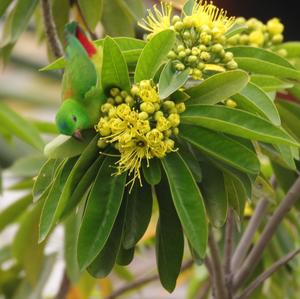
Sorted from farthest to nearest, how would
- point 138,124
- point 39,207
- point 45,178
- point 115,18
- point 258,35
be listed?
1. point 39,207
2. point 115,18
3. point 258,35
4. point 45,178
5. point 138,124

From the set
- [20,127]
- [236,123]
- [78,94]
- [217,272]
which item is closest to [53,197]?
[78,94]

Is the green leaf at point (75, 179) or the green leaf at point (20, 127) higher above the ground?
the green leaf at point (75, 179)

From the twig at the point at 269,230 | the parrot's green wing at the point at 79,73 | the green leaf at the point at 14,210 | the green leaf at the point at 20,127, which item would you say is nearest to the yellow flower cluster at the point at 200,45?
the parrot's green wing at the point at 79,73

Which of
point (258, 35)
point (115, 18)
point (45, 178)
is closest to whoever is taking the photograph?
point (45, 178)

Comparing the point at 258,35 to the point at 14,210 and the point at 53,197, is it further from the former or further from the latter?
the point at 14,210

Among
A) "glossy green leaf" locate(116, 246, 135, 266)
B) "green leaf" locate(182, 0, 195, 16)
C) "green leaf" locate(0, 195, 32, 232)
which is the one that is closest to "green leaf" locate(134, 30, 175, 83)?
"green leaf" locate(182, 0, 195, 16)

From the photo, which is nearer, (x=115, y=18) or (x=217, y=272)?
(x=217, y=272)

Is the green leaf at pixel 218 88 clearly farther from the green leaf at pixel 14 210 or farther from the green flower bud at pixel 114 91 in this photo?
the green leaf at pixel 14 210
